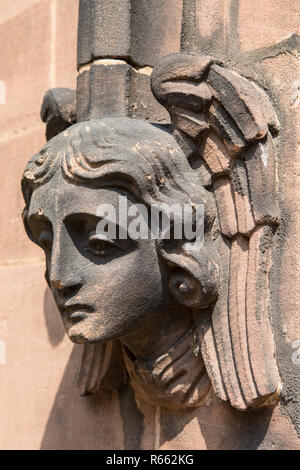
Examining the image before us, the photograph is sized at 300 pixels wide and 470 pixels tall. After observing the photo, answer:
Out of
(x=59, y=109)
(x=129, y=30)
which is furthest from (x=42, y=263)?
(x=129, y=30)

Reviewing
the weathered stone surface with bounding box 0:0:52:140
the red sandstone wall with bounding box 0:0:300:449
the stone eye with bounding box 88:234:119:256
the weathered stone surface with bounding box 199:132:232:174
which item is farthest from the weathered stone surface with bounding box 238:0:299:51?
the weathered stone surface with bounding box 0:0:52:140

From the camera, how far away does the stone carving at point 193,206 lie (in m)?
1.56

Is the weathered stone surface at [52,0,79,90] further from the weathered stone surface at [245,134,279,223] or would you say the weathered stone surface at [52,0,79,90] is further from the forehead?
the weathered stone surface at [245,134,279,223]

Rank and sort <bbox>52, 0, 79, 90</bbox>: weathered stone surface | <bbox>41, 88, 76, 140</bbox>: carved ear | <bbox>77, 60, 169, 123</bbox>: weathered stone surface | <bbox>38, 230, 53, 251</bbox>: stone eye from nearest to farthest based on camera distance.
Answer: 1. <bbox>38, 230, 53, 251</bbox>: stone eye
2. <bbox>77, 60, 169, 123</bbox>: weathered stone surface
3. <bbox>41, 88, 76, 140</bbox>: carved ear
4. <bbox>52, 0, 79, 90</bbox>: weathered stone surface

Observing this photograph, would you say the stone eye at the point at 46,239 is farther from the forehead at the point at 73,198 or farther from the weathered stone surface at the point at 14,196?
the weathered stone surface at the point at 14,196

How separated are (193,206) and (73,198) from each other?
0.24 metres

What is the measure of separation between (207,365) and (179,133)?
488 millimetres

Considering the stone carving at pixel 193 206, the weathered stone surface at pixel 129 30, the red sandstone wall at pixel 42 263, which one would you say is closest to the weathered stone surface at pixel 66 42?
the red sandstone wall at pixel 42 263

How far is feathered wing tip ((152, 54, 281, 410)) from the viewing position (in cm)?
154

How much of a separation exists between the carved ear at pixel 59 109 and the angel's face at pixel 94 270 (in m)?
0.37

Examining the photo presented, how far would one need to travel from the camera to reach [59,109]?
192 cm

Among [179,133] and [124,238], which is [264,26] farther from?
[124,238]

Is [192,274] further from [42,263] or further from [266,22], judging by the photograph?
[42,263]

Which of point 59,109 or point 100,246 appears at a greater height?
point 59,109
